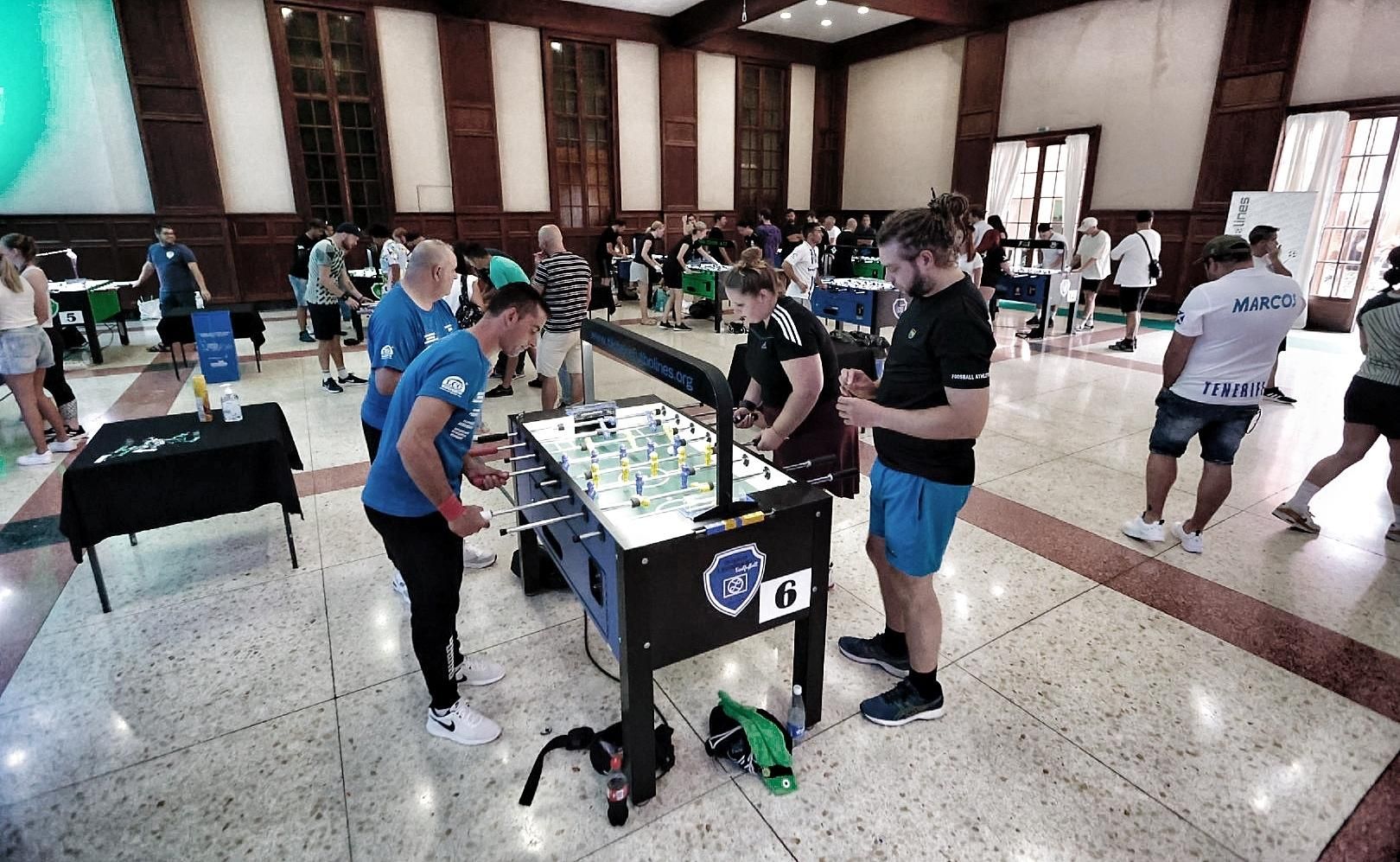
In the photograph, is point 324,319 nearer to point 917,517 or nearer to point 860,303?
point 860,303

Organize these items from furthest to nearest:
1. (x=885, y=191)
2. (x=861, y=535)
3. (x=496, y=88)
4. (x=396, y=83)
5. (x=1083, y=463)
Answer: (x=885, y=191), (x=496, y=88), (x=396, y=83), (x=1083, y=463), (x=861, y=535)

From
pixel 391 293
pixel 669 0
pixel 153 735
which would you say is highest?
pixel 669 0

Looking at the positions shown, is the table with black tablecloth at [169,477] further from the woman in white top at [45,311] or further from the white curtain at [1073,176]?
the white curtain at [1073,176]

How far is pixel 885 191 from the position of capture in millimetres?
14617

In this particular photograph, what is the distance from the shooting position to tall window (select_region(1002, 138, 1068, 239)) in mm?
11547

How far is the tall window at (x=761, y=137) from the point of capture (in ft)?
47.1

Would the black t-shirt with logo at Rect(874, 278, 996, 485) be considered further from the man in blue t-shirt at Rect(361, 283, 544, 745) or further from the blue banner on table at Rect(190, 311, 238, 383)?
the blue banner on table at Rect(190, 311, 238, 383)

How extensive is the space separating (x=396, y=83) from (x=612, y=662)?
1148 centimetres

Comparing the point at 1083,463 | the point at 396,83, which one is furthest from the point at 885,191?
the point at 1083,463

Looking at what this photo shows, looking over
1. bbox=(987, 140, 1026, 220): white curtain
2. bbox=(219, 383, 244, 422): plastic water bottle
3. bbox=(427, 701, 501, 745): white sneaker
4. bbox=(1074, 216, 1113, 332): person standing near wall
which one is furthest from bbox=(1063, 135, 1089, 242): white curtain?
bbox=(427, 701, 501, 745): white sneaker

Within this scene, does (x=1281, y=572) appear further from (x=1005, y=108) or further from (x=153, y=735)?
(x=1005, y=108)

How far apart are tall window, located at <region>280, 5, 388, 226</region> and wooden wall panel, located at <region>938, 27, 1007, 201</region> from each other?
33.1 feet

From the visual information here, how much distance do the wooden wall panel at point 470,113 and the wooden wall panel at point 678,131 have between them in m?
3.28

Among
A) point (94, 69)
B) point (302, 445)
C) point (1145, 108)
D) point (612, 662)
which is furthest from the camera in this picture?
point (1145, 108)
